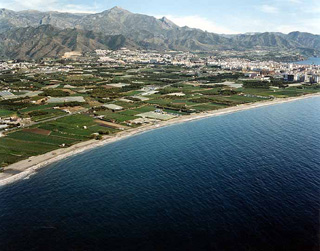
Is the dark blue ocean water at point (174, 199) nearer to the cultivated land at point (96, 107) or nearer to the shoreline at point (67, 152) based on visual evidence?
the shoreline at point (67, 152)

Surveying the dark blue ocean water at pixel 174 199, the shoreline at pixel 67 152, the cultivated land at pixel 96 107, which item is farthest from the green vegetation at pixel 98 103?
the dark blue ocean water at pixel 174 199

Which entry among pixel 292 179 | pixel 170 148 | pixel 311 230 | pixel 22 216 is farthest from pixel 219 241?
pixel 170 148

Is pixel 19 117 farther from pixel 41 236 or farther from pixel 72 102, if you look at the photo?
pixel 41 236

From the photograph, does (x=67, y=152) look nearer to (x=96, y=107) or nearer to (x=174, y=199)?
(x=174, y=199)

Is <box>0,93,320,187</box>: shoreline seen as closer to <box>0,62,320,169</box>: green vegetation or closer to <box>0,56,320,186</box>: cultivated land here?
<box>0,56,320,186</box>: cultivated land

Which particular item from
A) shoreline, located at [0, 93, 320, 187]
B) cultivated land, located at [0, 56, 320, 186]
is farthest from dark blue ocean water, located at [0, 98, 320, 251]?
cultivated land, located at [0, 56, 320, 186]

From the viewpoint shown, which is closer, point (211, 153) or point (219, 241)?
point (219, 241)

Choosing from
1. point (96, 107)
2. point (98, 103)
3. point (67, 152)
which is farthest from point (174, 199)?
point (98, 103)
